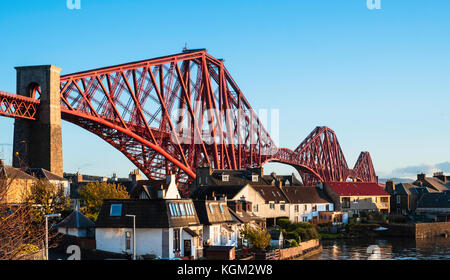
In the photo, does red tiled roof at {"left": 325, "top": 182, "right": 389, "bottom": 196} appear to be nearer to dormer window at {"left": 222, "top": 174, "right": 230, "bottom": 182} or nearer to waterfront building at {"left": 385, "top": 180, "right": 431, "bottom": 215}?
waterfront building at {"left": 385, "top": 180, "right": 431, "bottom": 215}

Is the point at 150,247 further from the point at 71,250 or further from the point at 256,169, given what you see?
the point at 256,169

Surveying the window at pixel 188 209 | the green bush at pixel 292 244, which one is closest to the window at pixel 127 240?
the window at pixel 188 209

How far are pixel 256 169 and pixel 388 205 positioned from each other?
1256 inches

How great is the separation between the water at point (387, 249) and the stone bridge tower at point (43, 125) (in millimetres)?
32191

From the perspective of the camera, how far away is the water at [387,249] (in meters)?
66.7

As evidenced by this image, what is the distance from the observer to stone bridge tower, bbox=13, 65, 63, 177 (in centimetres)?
6888

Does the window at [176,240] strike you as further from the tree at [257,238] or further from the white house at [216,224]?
the tree at [257,238]

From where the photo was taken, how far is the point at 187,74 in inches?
4493

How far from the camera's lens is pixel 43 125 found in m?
69.9

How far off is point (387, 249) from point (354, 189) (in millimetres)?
38916

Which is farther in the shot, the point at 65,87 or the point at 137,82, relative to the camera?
the point at 137,82

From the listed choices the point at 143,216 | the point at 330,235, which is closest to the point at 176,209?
the point at 143,216
